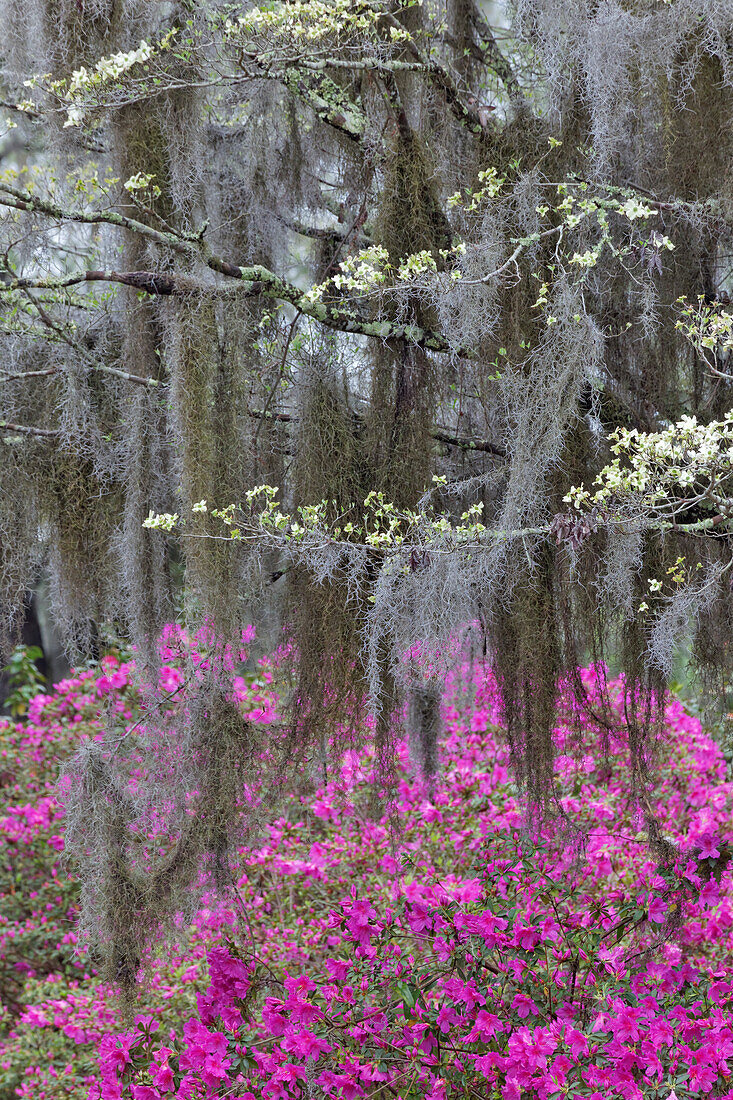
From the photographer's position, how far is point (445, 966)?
2629 mm

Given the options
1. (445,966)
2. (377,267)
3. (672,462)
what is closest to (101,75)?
(377,267)

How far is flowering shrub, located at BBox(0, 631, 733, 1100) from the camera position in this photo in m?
2.33

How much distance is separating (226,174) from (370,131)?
2.68ft

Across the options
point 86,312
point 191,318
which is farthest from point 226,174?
point 191,318

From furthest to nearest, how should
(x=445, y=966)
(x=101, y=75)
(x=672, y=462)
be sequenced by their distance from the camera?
(x=445, y=966) → (x=101, y=75) → (x=672, y=462)

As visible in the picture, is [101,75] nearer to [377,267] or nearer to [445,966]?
[377,267]

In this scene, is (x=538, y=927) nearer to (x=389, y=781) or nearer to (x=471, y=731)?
(x=389, y=781)

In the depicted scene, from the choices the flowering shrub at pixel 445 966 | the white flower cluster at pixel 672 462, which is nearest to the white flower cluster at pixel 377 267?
the white flower cluster at pixel 672 462

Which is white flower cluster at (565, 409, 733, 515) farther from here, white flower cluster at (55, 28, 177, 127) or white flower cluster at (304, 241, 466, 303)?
white flower cluster at (55, 28, 177, 127)

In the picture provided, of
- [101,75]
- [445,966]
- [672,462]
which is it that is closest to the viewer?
[672,462]

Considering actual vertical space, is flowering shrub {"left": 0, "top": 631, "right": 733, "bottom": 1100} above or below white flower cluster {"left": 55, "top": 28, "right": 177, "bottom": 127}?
below

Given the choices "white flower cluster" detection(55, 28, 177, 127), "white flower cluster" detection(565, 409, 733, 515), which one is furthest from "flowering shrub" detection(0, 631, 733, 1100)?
"white flower cluster" detection(55, 28, 177, 127)

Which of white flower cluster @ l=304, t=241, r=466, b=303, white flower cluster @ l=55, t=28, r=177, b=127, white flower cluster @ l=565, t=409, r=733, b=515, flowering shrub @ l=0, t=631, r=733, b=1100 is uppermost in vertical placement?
white flower cluster @ l=55, t=28, r=177, b=127

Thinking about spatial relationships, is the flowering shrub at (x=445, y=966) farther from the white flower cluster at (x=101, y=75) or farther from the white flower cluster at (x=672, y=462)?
the white flower cluster at (x=101, y=75)
